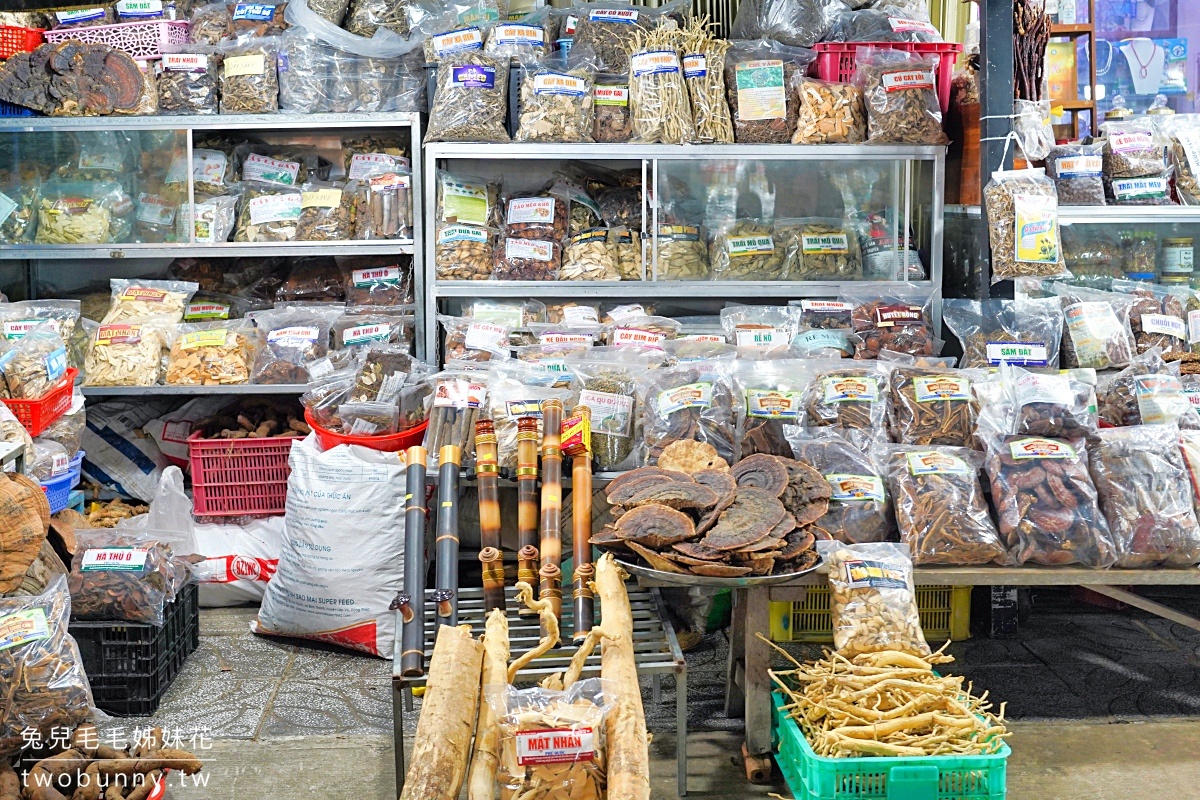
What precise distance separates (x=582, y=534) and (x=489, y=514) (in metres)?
0.28

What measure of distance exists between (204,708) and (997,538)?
2.24 metres

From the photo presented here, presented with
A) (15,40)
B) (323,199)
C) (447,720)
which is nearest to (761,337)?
(323,199)

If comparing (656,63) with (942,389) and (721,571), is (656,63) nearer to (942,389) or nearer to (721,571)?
(942,389)

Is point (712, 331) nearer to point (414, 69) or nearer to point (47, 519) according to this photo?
point (414, 69)

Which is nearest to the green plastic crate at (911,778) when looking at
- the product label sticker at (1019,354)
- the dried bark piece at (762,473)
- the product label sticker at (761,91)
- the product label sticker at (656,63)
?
the dried bark piece at (762,473)

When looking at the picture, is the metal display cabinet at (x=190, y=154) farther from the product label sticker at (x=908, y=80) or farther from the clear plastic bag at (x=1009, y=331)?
the clear plastic bag at (x=1009, y=331)

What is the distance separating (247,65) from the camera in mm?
4426

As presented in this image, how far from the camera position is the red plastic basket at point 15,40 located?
4508mm

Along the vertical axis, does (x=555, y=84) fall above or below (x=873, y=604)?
above

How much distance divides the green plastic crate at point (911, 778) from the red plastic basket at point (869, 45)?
272 centimetres

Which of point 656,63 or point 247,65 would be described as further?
point 247,65

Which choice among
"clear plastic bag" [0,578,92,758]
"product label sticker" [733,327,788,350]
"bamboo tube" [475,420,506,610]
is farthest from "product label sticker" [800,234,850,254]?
"clear plastic bag" [0,578,92,758]

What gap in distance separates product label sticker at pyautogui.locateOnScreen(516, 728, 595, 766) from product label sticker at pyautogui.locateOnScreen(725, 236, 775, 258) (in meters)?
2.67

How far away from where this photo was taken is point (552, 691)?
7.57 feet
